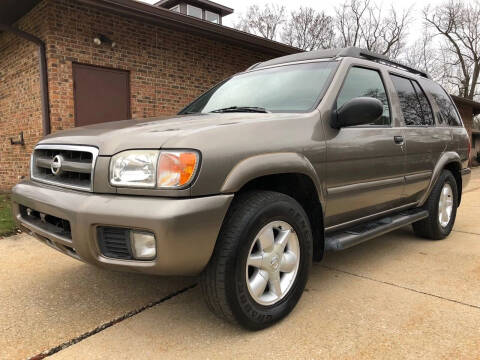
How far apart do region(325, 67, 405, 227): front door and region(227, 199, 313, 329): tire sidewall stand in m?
0.37

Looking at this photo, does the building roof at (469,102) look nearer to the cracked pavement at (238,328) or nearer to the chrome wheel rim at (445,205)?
the chrome wheel rim at (445,205)

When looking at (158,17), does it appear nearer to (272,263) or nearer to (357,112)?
(357,112)

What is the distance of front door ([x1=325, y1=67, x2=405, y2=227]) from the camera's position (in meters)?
2.83

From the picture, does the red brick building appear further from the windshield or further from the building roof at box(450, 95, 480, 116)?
the building roof at box(450, 95, 480, 116)

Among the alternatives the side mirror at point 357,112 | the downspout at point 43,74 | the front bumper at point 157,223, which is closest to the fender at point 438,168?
the side mirror at point 357,112

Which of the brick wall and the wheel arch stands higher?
the brick wall

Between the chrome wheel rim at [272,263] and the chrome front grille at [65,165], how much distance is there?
102cm

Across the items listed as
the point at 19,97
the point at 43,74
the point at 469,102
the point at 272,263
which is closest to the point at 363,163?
the point at 272,263

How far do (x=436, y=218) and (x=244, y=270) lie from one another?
9.70 feet

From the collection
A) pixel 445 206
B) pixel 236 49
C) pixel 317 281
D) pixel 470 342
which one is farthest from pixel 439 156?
pixel 236 49

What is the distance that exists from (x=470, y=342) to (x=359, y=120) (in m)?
1.48

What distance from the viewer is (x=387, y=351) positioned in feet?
6.98

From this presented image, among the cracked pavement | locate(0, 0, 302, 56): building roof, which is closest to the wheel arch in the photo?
the cracked pavement

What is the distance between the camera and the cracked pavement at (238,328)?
85.3 inches
